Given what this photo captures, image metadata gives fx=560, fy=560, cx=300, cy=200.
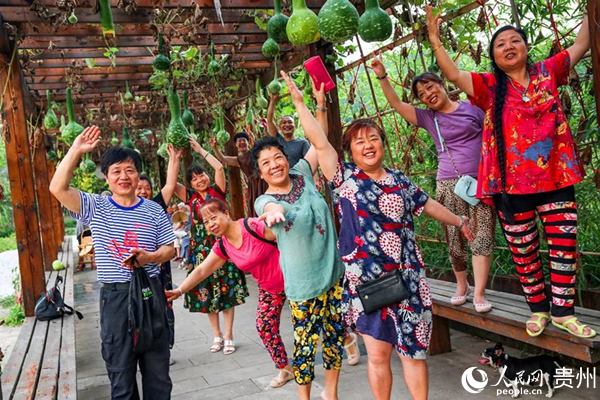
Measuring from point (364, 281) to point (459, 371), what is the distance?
1.61 m

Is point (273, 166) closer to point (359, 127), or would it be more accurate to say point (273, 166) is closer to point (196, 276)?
point (359, 127)

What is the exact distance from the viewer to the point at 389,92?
3.39 meters

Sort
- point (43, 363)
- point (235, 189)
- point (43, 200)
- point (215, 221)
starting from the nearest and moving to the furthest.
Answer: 1. point (215, 221)
2. point (43, 363)
3. point (235, 189)
4. point (43, 200)

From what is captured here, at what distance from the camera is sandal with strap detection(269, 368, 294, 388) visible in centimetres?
396

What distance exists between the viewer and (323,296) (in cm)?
320

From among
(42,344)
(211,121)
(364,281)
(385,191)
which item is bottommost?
(42,344)

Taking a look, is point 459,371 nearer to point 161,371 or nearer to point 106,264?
point 161,371

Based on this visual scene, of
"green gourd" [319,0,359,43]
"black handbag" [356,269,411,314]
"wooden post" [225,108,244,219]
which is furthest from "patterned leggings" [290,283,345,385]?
"wooden post" [225,108,244,219]

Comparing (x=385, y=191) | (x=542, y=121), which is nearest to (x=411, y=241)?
(x=385, y=191)

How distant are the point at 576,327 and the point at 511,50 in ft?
4.59

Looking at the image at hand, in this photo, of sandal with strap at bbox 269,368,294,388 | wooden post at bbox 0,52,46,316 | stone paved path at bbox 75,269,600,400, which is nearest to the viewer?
stone paved path at bbox 75,269,600,400

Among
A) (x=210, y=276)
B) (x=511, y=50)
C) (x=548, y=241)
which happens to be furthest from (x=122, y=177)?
(x=548, y=241)

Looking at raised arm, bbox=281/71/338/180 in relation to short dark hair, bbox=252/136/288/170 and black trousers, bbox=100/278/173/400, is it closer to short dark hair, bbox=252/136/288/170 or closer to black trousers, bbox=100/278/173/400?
short dark hair, bbox=252/136/288/170

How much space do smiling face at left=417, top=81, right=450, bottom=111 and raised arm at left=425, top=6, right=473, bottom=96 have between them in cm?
36
